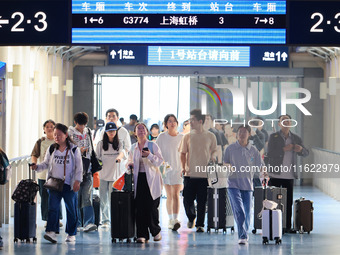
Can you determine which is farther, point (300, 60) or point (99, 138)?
point (300, 60)

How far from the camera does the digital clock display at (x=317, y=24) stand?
9891mm

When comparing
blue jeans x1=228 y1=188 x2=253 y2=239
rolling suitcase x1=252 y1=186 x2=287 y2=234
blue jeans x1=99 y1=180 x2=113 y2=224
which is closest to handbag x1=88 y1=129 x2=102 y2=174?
blue jeans x1=99 y1=180 x2=113 y2=224

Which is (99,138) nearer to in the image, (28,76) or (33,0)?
(33,0)

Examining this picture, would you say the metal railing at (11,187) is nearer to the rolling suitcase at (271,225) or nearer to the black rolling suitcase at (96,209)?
the black rolling suitcase at (96,209)

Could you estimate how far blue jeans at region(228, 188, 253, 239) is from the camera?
10.9 meters

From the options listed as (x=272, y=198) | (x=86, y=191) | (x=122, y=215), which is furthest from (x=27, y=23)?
(x=272, y=198)

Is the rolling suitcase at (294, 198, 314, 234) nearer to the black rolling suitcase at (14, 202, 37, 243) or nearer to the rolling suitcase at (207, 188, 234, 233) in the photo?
the rolling suitcase at (207, 188, 234, 233)

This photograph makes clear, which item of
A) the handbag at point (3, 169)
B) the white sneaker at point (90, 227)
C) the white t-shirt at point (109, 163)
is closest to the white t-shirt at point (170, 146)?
the white t-shirt at point (109, 163)

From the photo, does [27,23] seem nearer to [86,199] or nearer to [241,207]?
[86,199]

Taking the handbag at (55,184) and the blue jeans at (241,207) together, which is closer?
the handbag at (55,184)

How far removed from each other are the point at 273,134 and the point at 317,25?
253cm

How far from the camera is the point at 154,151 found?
11.1 metres

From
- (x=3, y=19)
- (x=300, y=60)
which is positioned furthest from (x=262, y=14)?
(x=300, y=60)

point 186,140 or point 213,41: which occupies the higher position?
point 213,41
